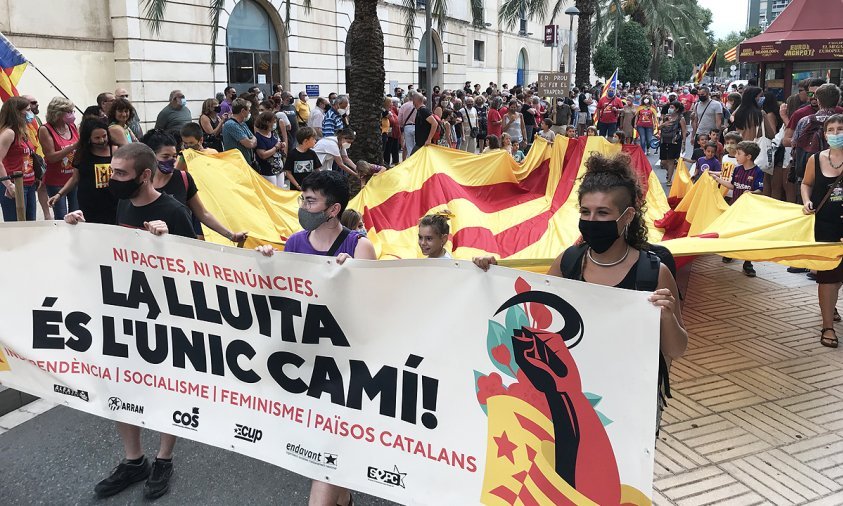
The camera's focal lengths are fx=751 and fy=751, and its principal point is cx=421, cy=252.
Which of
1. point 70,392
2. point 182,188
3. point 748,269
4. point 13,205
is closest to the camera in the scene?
point 70,392

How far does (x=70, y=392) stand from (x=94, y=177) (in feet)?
8.45

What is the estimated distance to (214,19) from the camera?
57.4ft

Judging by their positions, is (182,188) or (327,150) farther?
(327,150)

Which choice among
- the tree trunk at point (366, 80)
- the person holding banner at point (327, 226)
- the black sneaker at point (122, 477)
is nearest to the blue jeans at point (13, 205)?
the black sneaker at point (122, 477)

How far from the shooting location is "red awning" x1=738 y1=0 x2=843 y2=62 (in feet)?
52.4

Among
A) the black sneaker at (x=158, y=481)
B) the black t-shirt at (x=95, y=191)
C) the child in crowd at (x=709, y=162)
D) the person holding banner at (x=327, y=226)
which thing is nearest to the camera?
the person holding banner at (x=327, y=226)

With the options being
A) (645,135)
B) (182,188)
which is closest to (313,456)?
(182,188)

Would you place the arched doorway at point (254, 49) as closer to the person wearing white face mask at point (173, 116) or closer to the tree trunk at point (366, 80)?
the person wearing white face mask at point (173, 116)

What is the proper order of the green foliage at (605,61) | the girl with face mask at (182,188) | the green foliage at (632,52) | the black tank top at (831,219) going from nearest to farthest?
the girl with face mask at (182,188), the black tank top at (831,219), the green foliage at (605,61), the green foliage at (632,52)

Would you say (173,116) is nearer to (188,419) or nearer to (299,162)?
(299,162)

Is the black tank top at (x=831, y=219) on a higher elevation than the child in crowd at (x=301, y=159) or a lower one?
lower

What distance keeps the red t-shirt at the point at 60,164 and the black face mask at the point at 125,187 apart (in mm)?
4869

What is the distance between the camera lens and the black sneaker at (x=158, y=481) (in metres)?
3.88

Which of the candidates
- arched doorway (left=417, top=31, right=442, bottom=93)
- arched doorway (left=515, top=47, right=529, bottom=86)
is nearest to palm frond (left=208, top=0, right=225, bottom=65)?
arched doorway (left=417, top=31, right=442, bottom=93)
